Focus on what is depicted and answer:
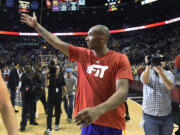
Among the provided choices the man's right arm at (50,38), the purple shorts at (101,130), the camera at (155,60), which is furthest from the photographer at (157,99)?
the man's right arm at (50,38)

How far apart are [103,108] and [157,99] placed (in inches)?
61.4

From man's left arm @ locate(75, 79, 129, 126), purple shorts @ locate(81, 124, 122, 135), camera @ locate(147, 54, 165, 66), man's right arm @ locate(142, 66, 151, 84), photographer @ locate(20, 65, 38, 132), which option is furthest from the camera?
photographer @ locate(20, 65, 38, 132)

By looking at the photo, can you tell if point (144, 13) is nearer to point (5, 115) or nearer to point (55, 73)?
point (55, 73)

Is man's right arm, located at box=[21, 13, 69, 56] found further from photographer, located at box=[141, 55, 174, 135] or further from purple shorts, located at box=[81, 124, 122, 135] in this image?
photographer, located at box=[141, 55, 174, 135]

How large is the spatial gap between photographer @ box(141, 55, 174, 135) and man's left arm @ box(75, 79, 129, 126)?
1129mm

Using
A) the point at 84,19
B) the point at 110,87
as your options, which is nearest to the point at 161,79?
the point at 110,87

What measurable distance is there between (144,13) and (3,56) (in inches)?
811

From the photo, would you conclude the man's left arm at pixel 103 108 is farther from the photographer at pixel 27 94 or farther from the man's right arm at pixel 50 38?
the photographer at pixel 27 94

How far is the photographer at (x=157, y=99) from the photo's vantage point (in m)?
2.38

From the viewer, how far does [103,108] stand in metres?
1.17

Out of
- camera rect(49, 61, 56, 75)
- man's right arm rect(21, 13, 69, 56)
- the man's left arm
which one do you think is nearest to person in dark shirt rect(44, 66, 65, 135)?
Result: camera rect(49, 61, 56, 75)

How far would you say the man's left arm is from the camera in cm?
106

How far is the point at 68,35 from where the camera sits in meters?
29.4

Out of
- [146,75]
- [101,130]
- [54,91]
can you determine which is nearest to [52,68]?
[54,91]
